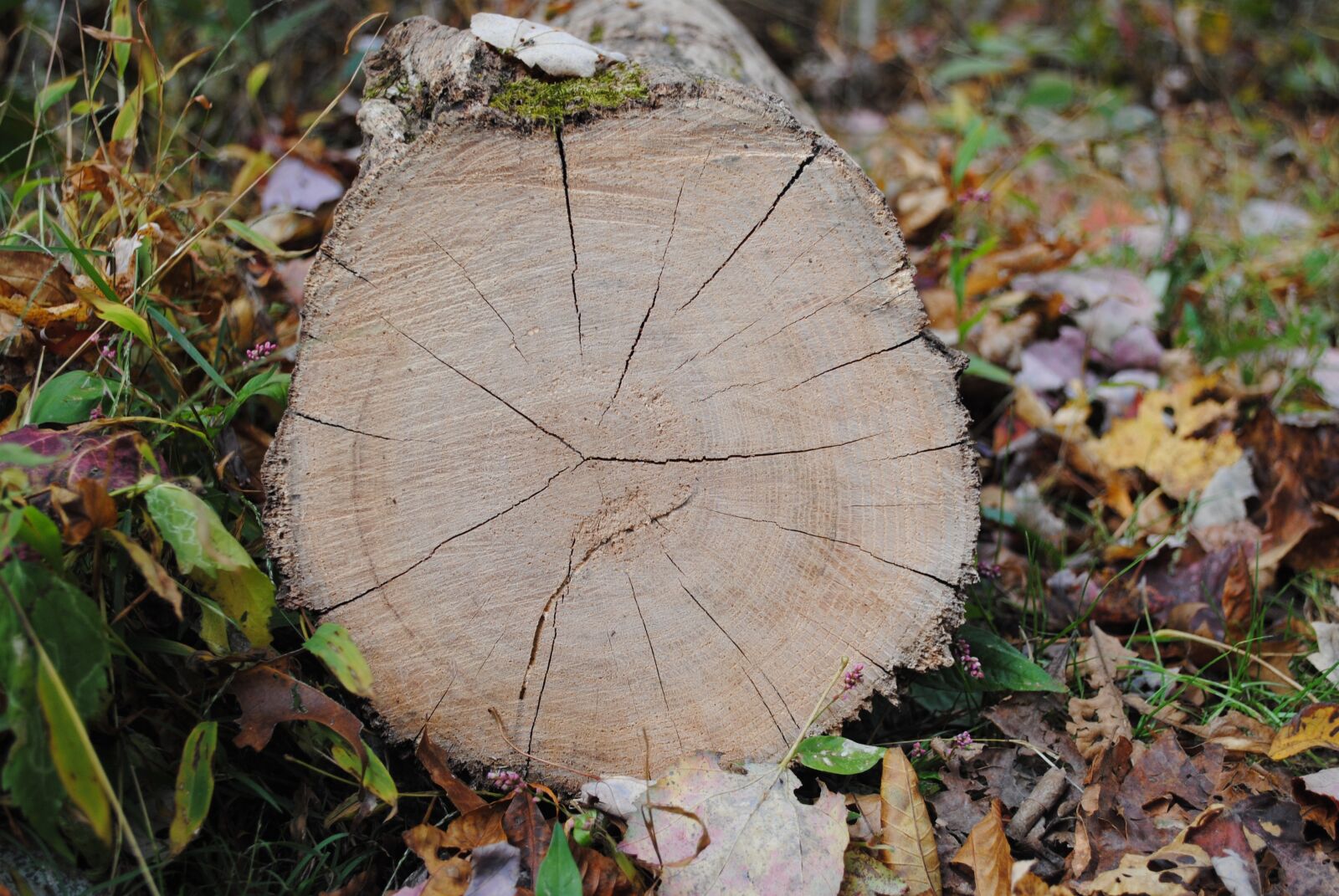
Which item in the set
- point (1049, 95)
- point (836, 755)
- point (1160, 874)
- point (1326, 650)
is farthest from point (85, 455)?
point (1049, 95)

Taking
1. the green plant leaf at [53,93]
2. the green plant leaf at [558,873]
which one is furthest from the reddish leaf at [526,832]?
the green plant leaf at [53,93]

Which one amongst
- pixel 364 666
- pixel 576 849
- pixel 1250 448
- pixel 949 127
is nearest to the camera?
pixel 364 666

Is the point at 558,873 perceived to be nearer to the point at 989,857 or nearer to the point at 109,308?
the point at 989,857

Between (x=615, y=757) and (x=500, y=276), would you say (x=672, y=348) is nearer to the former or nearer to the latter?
(x=500, y=276)

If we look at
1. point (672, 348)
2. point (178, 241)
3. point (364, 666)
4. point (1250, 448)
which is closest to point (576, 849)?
point (364, 666)

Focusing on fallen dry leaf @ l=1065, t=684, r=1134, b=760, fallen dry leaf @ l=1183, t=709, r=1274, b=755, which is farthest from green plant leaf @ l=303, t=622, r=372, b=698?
fallen dry leaf @ l=1183, t=709, r=1274, b=755

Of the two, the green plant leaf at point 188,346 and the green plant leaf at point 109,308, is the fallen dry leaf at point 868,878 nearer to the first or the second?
the green plant leaf at point 188,346

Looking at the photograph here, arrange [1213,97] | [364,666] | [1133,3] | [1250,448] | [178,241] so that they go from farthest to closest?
1. [1133,3]
2. [1213,97]
3. [1250,448]
4. [178,241]
5. [364,666]
